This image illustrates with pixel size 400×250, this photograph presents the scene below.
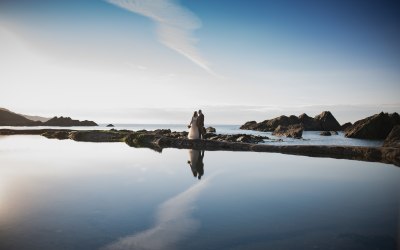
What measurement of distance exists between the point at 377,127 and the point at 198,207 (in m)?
66.4

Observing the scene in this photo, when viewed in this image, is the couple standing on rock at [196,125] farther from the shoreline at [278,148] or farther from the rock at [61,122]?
the rock at [61,122]

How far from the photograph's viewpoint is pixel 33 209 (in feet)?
26.6

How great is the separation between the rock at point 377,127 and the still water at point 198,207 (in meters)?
55.8

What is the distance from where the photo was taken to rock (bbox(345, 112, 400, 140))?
6303 centimetres

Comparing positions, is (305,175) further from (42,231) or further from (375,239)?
(42,231)

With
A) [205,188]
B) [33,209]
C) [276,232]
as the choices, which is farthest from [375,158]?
[33,209]

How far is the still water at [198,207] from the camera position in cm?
611

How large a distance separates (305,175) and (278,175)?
121cm

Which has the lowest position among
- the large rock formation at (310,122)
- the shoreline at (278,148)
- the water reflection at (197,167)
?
the water reflection at (197,167)

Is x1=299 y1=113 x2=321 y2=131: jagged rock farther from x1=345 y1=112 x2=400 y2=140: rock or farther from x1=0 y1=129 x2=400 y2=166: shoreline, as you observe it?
x1=0 y1=129 x2=400 y2=166: shoreline

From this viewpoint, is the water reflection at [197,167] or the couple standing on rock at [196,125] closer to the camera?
the water reflection at [197,167]

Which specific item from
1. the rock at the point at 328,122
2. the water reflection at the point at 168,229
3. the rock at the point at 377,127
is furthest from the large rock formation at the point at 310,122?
the water reflection at the point at 168,229

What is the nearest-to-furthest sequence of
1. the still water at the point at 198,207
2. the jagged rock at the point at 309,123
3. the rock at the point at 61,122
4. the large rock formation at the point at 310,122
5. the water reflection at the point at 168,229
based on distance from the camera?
the water reflection at the point at 168,229 < the still water at the point at 198,207 < the large rock formation at the point at 310,122 < the jagged rock at the point at 309,123 < the rock at the point at 61,122

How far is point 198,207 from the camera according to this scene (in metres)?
8.48
